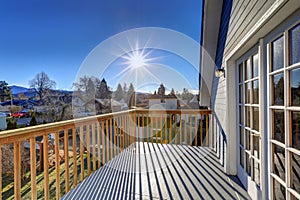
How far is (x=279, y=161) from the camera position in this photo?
1.75 metres

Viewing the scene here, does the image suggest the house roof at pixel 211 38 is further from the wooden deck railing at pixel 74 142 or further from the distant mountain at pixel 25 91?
the distant mountain at pixel 25 91

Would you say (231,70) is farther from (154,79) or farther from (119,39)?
(154,79)

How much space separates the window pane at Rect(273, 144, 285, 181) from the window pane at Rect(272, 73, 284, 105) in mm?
414

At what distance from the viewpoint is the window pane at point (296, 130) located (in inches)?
57.2

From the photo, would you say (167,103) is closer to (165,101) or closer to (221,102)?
(165,101)

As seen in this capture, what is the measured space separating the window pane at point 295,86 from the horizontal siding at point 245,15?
576 millimetres

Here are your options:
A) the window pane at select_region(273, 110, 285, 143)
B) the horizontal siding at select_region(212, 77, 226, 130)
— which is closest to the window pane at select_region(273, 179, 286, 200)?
the window pane at select_region(273, 110, 285, 143)

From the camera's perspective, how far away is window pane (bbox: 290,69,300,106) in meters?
1.45

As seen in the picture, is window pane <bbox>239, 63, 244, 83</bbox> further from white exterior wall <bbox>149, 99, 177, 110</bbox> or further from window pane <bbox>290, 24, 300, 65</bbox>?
white exterior wall <bbox>149, 99, 177, 110</bbox>

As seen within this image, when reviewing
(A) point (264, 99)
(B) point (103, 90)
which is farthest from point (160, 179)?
(B) point (103, 90)

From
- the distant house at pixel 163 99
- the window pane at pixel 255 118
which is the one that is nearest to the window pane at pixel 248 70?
the window pane at pixel 255 118

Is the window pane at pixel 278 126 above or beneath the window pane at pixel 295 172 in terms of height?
above

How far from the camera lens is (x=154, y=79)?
9.93 m

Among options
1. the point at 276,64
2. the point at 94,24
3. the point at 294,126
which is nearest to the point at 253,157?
the point at 294,126
